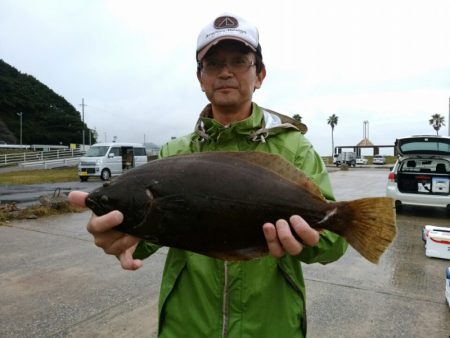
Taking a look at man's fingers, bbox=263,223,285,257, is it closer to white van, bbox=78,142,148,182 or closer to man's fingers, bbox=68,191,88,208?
man's fingers, bbox=68,191,88,208

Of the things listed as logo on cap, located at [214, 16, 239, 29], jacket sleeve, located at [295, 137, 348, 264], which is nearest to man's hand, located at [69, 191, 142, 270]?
jacket sleeve, located at [295, 137, 348, 264]

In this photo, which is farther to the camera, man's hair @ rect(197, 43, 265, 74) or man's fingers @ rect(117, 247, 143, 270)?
man's hair @ rect(197, 43, 265, 74)

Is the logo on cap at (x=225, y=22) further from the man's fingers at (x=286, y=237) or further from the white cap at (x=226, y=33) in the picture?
the man's fingers at (x=286, y=237)

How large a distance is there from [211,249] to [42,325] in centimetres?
292

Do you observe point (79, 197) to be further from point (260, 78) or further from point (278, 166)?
point (260, 78)

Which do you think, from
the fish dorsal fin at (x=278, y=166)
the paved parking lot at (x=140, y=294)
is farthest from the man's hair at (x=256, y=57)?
the paved parking lot at (x=140, y=294)

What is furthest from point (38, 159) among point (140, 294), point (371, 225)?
point (371, 225)

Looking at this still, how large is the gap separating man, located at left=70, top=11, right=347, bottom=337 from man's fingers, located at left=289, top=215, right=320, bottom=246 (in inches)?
8.4

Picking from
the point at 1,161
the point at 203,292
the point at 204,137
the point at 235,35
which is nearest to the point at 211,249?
the point at 203,292

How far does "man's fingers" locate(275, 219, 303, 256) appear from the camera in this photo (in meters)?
1.37

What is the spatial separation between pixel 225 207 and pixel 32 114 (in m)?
92.5

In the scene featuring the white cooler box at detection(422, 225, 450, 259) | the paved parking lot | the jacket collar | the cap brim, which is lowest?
the paved parking lot

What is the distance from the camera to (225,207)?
1443mm

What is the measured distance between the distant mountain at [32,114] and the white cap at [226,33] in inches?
3323
